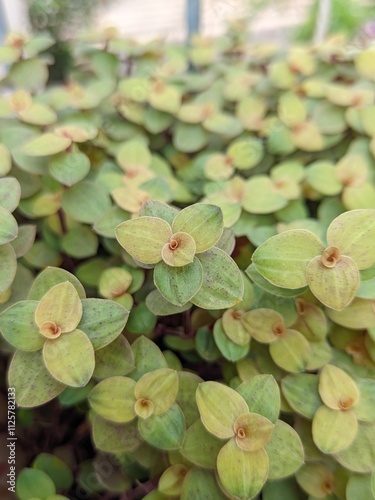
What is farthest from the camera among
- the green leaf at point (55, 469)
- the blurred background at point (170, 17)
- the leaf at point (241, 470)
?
the blurred background at point (170, 17)

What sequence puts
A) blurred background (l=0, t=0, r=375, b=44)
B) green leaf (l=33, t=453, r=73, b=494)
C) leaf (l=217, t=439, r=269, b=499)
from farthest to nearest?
blurred background (l=0, t=0, r=375, b=44), green leaf (l=33, t=453, r=73, b=494), leaf (l=217, t=439, r=269, b=499)

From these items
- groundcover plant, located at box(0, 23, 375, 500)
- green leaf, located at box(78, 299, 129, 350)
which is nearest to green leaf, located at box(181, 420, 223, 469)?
groundcover plant, located at box(0, 23, 375, 500)

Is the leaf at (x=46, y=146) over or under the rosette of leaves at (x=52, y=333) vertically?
over

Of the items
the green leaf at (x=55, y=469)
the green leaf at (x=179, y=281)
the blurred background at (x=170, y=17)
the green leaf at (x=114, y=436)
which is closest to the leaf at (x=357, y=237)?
the green leaf at (x=179, y=281)

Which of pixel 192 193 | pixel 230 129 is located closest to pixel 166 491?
pixel 192 193

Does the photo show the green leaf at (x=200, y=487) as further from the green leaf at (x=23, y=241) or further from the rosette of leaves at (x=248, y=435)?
the green leaf at (x=23, y=241)

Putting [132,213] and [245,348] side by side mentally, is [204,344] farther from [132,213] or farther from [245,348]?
[132,213]

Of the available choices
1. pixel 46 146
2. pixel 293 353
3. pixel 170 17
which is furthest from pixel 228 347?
pixel 170 17

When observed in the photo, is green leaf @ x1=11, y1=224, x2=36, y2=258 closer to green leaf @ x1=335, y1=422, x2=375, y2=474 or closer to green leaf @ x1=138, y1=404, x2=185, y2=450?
green leaf @ x1=138, y1=404, x2=185, y2=450
